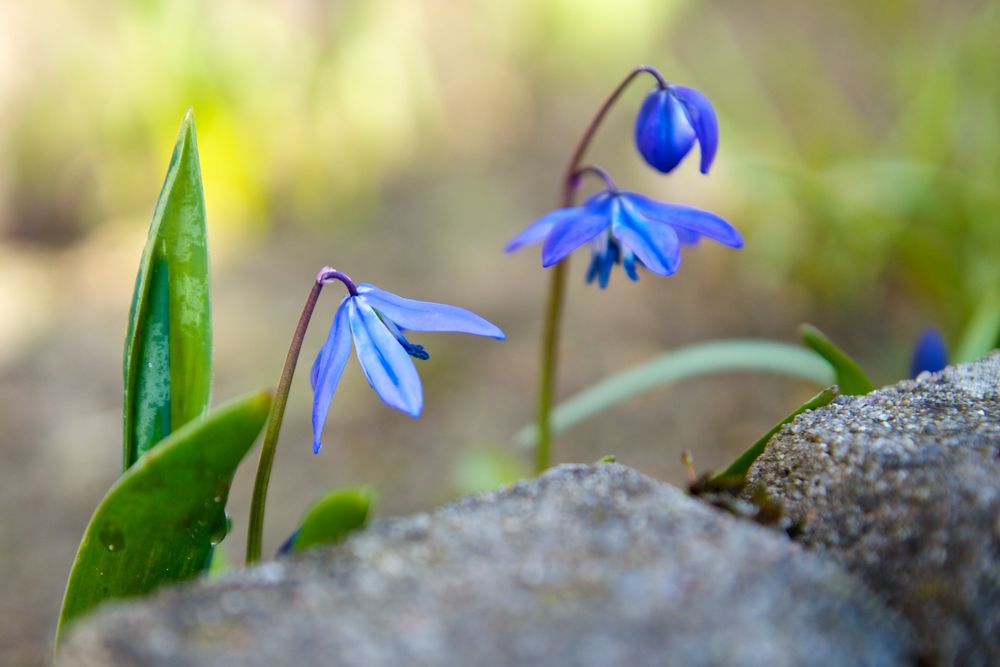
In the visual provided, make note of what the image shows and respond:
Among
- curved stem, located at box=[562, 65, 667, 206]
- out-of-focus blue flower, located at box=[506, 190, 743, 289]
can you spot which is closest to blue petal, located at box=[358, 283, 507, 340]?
out-of-focus blue flower, located at box=[506, 190, 743, 289]

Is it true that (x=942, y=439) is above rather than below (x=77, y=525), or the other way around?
above

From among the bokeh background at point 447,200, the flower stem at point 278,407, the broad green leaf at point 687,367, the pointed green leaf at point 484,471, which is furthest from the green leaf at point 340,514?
the bokeh background at point 447,200

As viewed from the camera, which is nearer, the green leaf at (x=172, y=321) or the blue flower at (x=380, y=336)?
the blue flower at (x=380, y=336)

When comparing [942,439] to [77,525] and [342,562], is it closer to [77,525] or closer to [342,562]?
[342,562]

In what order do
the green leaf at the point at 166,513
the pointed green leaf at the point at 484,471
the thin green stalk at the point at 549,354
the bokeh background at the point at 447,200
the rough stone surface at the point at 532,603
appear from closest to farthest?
the rough stone surface at the point at 532,603 → the green leaf at the point at 166,513 → the thin green stalk at the point at 549,354 → the pointed green leaf at the point at 484,471 → the bokeh background at the point at 447,200

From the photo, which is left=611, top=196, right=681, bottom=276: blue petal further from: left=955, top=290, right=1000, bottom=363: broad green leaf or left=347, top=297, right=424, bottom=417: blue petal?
left=955, top=290, right=1000, bottom=363: broad green leaf

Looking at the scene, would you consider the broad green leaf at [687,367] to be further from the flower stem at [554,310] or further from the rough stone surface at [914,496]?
the rough stone surface at [914,496]

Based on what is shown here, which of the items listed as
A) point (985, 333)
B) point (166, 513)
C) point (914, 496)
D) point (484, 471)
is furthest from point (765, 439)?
point (484, 471)

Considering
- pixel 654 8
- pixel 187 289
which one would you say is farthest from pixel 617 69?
pixel 187 289
